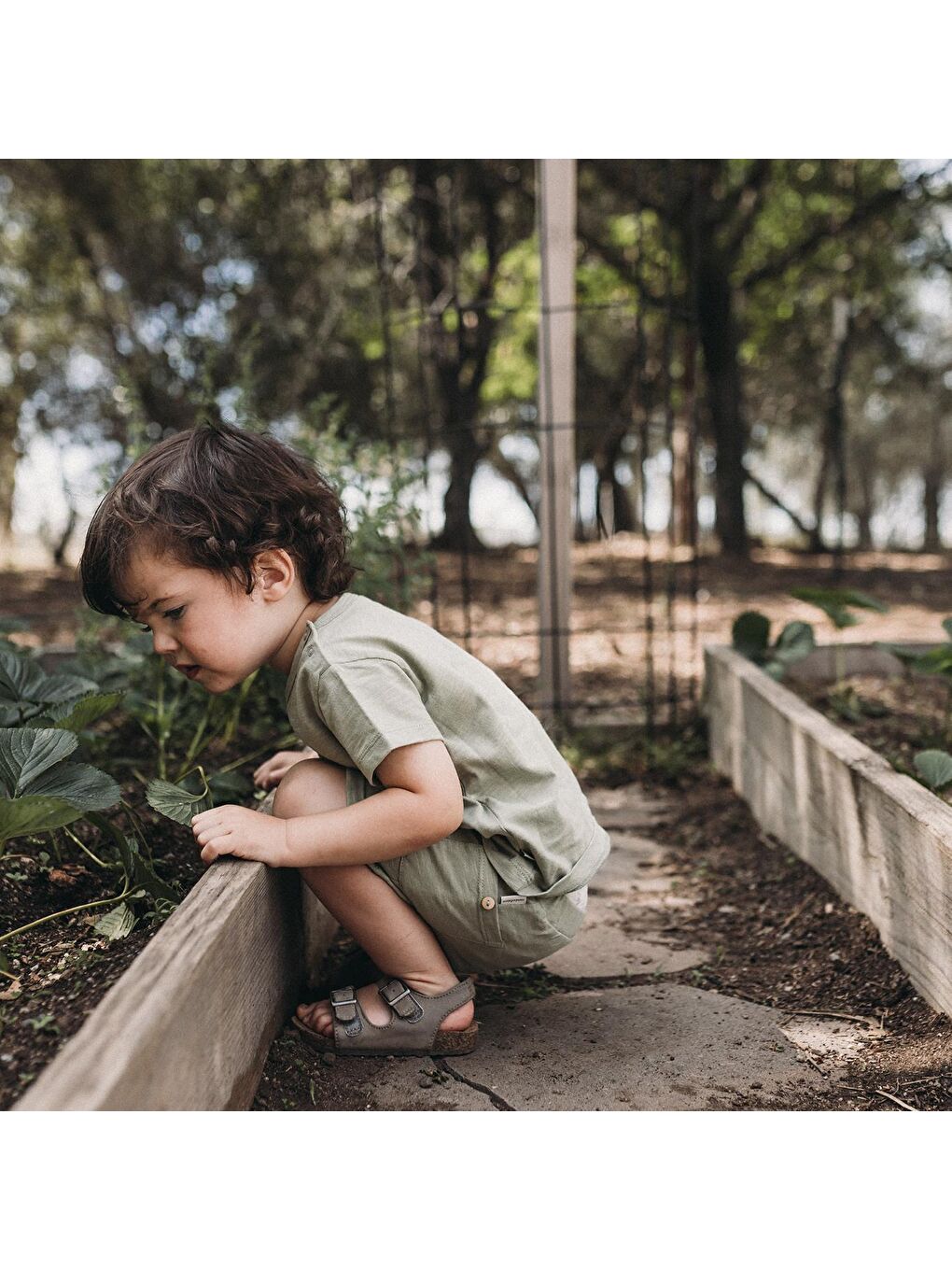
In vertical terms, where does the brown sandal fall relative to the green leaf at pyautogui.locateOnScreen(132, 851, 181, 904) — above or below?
below

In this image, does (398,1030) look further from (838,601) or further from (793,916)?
(838,601)

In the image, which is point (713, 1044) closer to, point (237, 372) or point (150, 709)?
point (150, 709)

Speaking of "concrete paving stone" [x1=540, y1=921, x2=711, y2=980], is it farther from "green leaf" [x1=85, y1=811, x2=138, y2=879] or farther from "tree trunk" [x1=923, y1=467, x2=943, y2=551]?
"tree trunk" [x1=923, y1=467, x2=943, y2=551]

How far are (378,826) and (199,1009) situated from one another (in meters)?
0.37

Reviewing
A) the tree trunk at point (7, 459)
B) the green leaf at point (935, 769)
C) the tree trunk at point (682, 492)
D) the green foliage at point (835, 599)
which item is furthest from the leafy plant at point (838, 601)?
the tree trunk at point (7, 459)

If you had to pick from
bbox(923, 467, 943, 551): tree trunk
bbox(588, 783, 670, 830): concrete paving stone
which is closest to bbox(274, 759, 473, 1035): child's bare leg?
bbox(588, 783, 670, 830): concrete paving stone

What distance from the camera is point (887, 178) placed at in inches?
382

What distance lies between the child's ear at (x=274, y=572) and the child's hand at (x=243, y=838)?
35 centimetres

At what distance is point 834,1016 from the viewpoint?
186cm

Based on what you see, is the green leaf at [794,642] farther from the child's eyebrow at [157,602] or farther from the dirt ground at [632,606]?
the child's eyebrow at [157,602]

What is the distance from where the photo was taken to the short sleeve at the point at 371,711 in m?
1.54

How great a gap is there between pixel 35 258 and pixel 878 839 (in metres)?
8.10

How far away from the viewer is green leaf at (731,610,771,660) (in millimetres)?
3377

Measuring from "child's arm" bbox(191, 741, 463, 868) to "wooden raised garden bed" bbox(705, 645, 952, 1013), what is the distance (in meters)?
0.78
